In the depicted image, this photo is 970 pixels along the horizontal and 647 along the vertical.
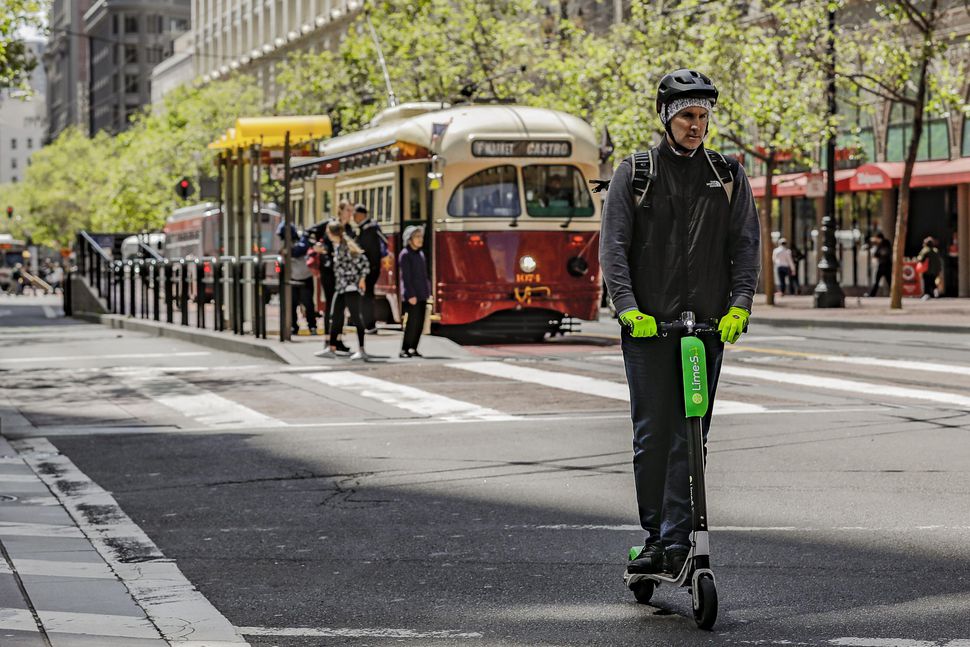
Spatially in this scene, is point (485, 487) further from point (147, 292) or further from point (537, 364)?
point (147, 292)

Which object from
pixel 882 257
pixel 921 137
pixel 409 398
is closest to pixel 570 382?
pixel 409 398

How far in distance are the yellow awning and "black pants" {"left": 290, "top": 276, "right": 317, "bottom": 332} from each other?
243 cm

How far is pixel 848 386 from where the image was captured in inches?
585

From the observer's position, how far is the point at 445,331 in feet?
79.0

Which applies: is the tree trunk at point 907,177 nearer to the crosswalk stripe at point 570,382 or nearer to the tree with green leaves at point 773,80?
the tree with green leaves at point 773,80

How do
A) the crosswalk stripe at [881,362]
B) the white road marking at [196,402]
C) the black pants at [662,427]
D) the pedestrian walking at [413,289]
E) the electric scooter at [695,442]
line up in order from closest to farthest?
the electric scooter at [695,442] → the black pants at [662,427] → the white road marking at [196,402] → the crosswalk stripe at [881,362] → the pedestrian walking at [413,289]

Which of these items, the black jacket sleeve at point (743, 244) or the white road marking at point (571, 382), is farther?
the white road marking at point (571, 382)

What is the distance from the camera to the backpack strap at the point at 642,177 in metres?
5.66

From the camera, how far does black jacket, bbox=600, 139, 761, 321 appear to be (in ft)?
18.6

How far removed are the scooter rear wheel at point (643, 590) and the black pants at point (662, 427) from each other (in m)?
0.17

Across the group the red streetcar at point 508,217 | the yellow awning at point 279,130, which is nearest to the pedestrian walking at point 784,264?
the red streetcar at point 508,217

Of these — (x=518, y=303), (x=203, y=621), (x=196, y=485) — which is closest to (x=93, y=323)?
(x=518, y=303)

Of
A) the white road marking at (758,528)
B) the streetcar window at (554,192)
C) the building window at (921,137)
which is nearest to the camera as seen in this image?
the white road marking at (758,528)

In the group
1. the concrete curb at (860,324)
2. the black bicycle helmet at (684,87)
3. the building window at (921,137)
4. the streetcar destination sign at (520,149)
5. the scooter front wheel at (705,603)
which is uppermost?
the building window at (921,137)
